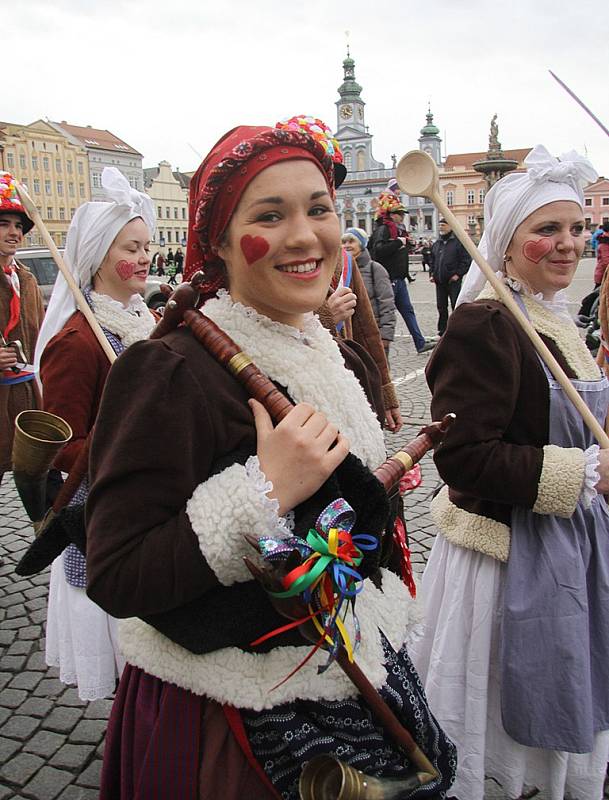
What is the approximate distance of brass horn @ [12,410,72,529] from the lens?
6.53 feet

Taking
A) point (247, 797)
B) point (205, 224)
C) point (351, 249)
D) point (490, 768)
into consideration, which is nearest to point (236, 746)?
point (247, 797)

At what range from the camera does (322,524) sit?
3.94 feet

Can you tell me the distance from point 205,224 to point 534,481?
50.7 inches

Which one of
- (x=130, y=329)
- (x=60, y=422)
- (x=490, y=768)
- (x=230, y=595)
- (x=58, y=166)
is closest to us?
(x=230, y=595)

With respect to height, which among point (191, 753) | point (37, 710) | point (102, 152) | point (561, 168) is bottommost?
point (37, 710)

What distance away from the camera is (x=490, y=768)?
2.37 m

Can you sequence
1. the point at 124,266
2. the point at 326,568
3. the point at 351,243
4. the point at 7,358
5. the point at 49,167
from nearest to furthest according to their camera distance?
the point at 326,568, the point at 124,266, the point at 7,358, the point at 351,243, the point at 49,167

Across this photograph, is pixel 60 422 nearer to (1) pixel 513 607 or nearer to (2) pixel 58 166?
(1) pixel 513 607

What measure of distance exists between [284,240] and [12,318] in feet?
12.3

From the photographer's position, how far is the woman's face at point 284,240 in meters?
1.44

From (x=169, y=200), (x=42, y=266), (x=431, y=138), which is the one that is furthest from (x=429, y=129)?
(x=42, y=266)

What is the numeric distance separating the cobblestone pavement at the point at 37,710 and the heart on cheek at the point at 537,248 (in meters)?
1.92

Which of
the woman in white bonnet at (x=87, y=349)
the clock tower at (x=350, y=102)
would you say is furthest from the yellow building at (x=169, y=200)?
the woman in white bonnet at (x=87, y=349)

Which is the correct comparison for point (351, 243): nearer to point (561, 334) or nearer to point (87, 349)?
point (87, 349)
